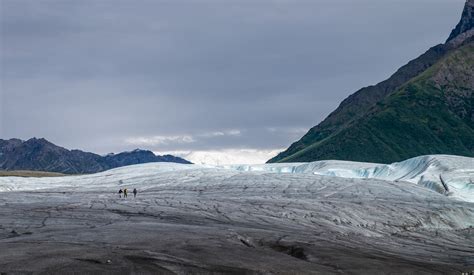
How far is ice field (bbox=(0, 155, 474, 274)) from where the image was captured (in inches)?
1410

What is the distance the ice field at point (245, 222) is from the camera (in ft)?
117

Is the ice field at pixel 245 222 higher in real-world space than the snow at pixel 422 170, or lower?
lower

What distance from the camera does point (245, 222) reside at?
61.3 metres

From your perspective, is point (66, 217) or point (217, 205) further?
point (217, 205)

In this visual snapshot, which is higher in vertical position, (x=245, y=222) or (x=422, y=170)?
(x=422, y=170)

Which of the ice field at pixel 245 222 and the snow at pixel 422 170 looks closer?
the ice field at pixel 245 222

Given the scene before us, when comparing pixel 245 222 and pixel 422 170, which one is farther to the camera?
pixel 422 170

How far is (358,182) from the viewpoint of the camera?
96688 mm

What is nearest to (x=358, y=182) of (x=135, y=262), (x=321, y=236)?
(x=321, y=236)

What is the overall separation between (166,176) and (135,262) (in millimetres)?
72691

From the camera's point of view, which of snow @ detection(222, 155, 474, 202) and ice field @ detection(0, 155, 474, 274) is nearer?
ice field @ detection(0, 155, 474, 274)

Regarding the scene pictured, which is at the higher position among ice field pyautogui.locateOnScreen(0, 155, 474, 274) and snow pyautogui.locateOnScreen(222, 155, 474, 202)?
snow pyautogui.locateOnScreen(222, 155, 474, 202)

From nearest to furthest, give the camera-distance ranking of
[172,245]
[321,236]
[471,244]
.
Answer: [172,245] < [321,236] < [471,244]

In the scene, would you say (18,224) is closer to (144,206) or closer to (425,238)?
(144,206)
